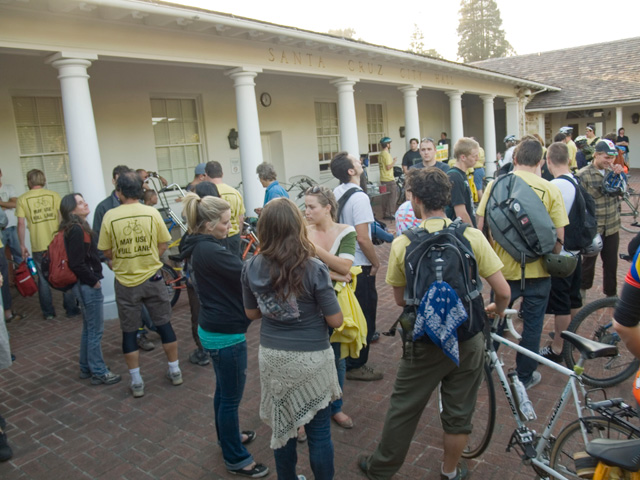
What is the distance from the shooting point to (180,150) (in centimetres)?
1064

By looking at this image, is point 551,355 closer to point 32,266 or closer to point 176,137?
point 32,266

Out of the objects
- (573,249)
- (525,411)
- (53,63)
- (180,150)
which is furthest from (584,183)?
(180,150)

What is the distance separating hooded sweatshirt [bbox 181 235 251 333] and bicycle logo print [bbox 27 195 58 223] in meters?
4.79

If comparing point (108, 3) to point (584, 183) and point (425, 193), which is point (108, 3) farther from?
point (584, 183)

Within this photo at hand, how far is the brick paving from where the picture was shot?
334 cm

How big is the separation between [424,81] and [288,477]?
13.7 meters

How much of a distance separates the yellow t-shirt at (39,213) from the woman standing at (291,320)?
18.0 ft

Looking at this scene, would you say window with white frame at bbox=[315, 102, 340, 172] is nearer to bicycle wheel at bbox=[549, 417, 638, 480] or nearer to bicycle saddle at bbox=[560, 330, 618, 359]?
bicycle saddle at bbox=[560, 330, 618, 359]

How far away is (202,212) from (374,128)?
13949 mm

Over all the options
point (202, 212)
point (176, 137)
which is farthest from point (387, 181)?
point (202, 212)

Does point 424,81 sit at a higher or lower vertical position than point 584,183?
higher

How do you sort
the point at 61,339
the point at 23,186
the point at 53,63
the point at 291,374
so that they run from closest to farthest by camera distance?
the point at 291,374
the point at 61,339
the point at 53,63
the point at 23,186

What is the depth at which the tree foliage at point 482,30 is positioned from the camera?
55.7 meters

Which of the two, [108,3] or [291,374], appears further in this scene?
[108,3]
